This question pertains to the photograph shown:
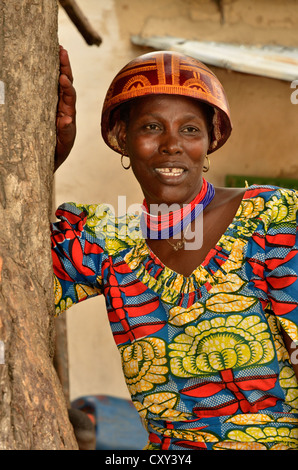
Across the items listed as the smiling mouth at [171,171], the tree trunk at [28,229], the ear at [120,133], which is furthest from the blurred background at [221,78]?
the tree trunk at [28,229]

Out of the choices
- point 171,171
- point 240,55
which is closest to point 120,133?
point 171,171

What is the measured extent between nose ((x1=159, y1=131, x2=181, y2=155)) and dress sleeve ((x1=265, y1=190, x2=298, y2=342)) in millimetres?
338

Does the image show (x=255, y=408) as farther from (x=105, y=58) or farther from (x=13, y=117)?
(x=105, y=58)

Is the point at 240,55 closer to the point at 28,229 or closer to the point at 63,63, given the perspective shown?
the point at 63,63

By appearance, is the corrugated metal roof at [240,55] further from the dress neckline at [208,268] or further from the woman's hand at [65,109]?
the woman's hand at [65,109]

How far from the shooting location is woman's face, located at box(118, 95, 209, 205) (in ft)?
7.29

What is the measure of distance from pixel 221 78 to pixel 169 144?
2738mm

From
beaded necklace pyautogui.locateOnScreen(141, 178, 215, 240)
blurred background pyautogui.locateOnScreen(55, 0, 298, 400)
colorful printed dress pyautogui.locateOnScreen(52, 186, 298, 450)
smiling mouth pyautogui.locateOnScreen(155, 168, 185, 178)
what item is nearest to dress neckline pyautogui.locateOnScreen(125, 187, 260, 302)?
colorful printed dress pyautogui.locateOnScreen(52, 186, 298, 450)

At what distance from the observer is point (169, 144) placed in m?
2.20

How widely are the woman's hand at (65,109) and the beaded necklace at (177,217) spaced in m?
0.39

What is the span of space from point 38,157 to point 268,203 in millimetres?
740

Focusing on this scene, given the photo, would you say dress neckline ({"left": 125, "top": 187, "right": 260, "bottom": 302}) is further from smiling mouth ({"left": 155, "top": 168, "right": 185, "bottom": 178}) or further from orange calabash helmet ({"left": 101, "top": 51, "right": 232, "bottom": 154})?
orange calabash helmet ({"left": 101, "top": 51, "right": 232, "bottom": 154})

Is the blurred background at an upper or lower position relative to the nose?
upper

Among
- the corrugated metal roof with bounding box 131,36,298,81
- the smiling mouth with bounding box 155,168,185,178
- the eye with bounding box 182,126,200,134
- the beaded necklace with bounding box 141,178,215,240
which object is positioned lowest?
the beaded necklace with bounding box 141,178,215,240
